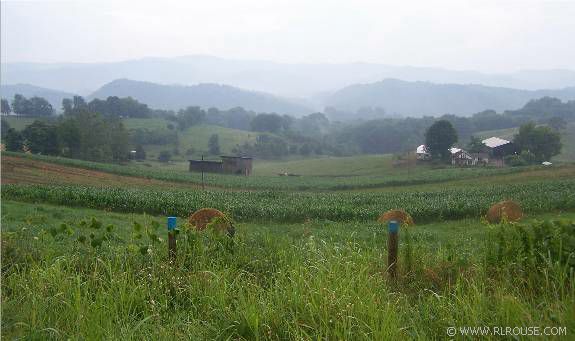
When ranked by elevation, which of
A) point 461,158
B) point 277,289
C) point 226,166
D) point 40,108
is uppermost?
point 40,108

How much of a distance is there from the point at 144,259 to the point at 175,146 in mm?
83925

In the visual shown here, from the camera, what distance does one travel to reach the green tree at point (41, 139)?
58.8 m

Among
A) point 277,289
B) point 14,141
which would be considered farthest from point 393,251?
point 14,141

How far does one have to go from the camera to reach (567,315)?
4.05 metres

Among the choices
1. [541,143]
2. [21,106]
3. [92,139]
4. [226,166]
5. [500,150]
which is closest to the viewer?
[226,166]

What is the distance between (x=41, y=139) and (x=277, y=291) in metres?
62.4

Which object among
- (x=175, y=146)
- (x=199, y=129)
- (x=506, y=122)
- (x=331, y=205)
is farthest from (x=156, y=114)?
(x=331, y=205)

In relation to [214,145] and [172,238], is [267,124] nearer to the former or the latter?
[214,145]

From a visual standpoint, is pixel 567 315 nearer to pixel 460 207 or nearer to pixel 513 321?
pixel 513 321

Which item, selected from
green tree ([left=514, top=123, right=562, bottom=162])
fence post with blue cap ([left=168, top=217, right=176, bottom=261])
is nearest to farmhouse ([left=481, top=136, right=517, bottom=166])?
green tree ([left=514, top=123, right=562, bottom=162])

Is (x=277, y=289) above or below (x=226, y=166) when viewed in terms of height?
above

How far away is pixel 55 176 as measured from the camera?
36.2 m

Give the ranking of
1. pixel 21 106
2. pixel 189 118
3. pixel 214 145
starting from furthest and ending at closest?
pixel 189 118
pixel 21 106
pixel 214 145

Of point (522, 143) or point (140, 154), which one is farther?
point (140, 154)
